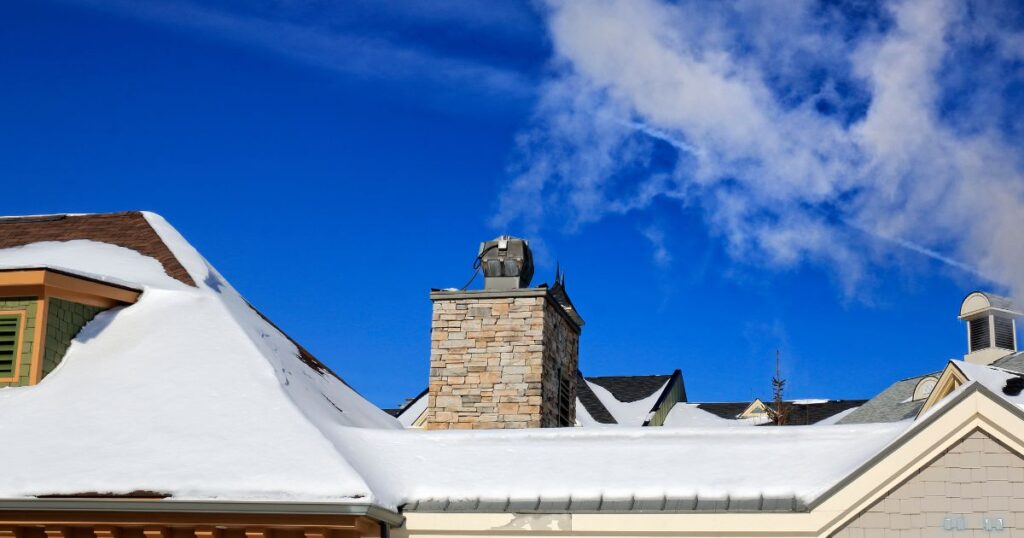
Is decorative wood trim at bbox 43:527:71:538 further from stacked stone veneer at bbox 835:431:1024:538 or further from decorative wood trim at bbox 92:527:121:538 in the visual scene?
stacked stone veneer at bbox 835:431:1024:538

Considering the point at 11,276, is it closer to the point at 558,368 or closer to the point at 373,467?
the point at 373,467

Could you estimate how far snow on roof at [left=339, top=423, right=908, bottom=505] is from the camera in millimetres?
10914

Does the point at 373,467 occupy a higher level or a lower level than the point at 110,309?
lower

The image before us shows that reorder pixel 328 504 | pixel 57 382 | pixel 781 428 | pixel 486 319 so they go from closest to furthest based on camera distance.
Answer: pixel 328 504 < pixel 781 428 < pixel 57 382 < pixel 486 319

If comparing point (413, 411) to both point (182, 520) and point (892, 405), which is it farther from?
point (182, 520)

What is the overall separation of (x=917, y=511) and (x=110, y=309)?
9014 mm

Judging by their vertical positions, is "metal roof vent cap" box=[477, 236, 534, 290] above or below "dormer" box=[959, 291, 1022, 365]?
below

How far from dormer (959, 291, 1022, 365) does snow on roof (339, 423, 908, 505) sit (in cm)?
1750

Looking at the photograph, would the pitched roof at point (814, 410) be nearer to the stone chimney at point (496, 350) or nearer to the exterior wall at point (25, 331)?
the stone chimney at point (496, 350)

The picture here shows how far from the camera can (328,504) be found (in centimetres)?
1035

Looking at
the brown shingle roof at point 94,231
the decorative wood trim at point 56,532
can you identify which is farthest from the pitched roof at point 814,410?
the decorative wood trim at point 56,532

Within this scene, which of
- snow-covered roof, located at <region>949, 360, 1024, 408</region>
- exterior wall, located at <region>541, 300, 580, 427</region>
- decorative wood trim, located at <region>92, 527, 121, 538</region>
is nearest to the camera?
decorative wood trim, located at <region>92, 527, 121, 538</region>

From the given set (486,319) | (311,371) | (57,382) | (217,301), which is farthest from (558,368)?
(57,382)

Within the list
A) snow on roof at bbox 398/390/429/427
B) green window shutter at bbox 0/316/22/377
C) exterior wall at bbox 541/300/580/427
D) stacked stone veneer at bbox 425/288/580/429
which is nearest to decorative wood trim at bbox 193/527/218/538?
green window shutter at bbox 0/316/22/377
